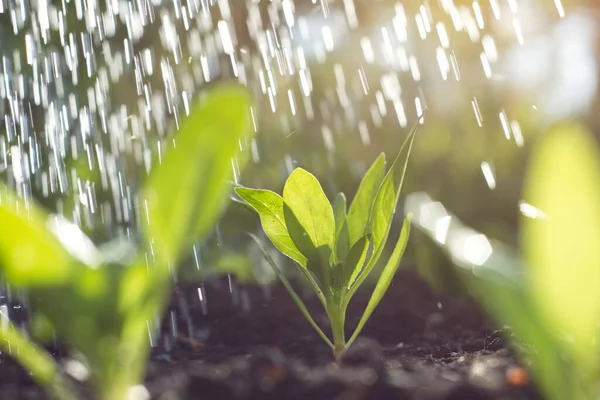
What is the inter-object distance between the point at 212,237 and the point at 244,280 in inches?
13.5

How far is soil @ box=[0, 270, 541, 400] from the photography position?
0.42 m

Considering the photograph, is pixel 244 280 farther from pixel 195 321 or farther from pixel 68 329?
pixel 68 329

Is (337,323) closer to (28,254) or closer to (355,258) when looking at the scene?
(355,258)

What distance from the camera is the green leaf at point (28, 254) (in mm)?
320

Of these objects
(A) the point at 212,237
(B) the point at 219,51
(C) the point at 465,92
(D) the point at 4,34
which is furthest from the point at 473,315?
(C) the point at 465,92

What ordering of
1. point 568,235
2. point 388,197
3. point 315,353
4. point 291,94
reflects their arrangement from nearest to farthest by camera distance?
point 568,235 < point 388,197 < point 315,353 < point 291,94

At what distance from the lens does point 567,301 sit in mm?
303

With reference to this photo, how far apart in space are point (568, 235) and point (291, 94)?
166 cm

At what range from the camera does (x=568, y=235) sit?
0.98ft

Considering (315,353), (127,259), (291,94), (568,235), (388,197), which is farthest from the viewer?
(291,94)

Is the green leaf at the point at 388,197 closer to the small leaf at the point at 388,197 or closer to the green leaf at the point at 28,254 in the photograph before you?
the small leaf at the point at 388,197

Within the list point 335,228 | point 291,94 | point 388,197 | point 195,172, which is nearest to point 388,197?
point 388,197

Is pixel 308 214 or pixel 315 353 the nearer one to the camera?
pixel 308 214

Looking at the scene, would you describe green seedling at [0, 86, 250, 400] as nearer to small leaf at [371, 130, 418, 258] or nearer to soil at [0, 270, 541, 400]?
soil at [0, 270, 541, 400]
